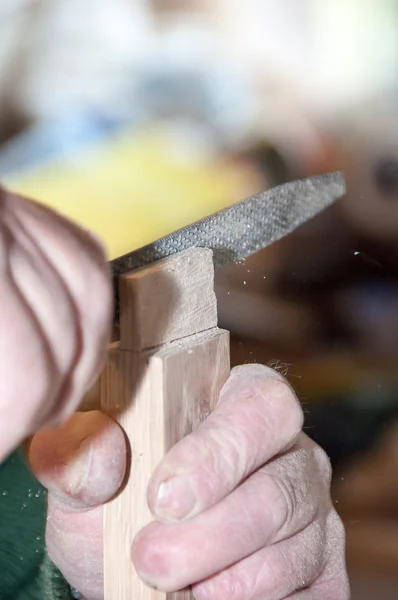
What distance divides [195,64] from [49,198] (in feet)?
0.78

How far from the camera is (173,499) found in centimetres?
17

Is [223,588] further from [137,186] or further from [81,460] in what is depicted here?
[137,186]

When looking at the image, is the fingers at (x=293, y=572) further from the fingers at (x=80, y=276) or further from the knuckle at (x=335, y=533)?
the fingers at (x=80, y=276)

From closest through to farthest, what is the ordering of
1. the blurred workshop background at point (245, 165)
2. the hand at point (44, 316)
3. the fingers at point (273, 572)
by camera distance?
the hand at point (44, 316) < the fingers at point (273, 572) < the blurred workshop background at point (245, 165)

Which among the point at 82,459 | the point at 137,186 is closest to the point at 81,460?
the point at 82,459

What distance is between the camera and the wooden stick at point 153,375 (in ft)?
0.53

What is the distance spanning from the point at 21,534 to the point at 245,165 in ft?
1.51

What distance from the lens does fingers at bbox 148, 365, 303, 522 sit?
0.17 metres

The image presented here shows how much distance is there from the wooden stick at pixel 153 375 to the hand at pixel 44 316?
39 millimetres

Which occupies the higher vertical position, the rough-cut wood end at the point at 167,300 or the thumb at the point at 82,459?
the rough-cut wood end at the point at 167,300

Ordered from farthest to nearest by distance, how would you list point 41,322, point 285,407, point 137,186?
point 137,186 < point 285,407 < point 41,322

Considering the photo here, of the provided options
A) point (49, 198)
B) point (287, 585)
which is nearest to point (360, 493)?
point (287, 585)

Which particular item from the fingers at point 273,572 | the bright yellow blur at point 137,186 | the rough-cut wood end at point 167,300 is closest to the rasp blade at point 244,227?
the rough-cut wood end at point 167,300

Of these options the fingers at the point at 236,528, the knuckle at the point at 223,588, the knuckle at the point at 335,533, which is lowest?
the knuckle at the point at 335,533
